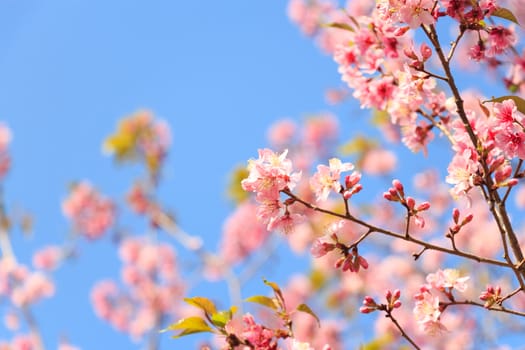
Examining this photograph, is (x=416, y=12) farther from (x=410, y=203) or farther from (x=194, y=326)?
(x=194, y=326)

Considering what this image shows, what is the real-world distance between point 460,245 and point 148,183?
4547 mm

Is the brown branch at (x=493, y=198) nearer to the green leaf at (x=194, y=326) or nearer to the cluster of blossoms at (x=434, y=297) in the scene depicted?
the cluster of blossoms at (x=434, y=297)

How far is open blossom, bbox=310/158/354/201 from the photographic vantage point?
5.95 ft

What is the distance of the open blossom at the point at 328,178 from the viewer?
1813mm

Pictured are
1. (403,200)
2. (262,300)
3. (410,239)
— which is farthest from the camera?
(262,300)

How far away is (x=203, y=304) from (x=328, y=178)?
0.59 meters

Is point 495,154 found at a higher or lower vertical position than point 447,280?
higher

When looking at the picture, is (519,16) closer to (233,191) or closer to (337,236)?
(337,236)

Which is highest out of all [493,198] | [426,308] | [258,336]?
[493,198]

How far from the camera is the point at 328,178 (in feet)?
6.01

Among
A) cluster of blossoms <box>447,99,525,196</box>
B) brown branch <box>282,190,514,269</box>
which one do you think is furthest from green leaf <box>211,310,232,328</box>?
cluster of blossoms <box>447,99,525,196</box>

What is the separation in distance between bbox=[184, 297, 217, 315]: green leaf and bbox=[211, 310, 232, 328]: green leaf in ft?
0.15

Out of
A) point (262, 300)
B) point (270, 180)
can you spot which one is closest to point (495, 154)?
point (270, 180)

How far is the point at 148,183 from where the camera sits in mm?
8281
